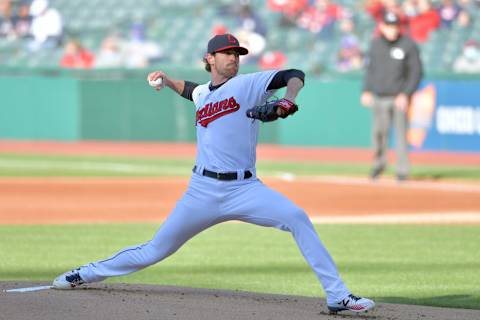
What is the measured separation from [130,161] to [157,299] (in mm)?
14563

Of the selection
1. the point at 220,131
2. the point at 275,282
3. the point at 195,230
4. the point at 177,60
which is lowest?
the point at 275,282

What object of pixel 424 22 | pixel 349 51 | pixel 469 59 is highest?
pixel 424 22

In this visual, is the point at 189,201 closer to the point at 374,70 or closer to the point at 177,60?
the point at 374,70

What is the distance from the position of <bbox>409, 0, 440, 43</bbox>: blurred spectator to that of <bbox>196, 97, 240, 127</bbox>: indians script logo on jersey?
17537mm

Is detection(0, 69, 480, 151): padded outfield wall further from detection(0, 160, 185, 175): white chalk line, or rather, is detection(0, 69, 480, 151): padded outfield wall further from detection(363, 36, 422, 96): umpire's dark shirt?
detection(363, 36, 422, 96): umpire's dark shirt

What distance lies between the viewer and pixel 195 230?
6387 mm

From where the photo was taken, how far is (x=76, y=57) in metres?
26.6

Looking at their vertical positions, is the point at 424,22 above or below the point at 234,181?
above

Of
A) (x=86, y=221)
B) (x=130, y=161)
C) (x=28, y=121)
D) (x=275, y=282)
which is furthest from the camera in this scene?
(x=28, y=121)

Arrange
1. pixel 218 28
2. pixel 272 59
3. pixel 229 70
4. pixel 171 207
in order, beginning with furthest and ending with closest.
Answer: pixel 218 28 < pixel 272 59 < pixel 171 207 < pixel 229 70

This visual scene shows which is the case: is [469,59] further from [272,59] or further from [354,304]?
[354,304]

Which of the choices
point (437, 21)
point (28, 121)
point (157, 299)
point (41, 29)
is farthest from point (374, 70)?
point (41, 29)

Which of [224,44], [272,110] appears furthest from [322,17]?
[272,110]

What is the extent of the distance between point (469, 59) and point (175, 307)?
1694cm
